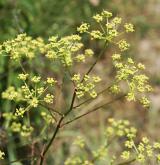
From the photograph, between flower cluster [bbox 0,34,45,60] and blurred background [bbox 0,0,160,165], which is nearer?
flower cluster [bbox 0,34,45,60]

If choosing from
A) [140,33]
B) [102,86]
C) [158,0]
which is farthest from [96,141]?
[158,0]

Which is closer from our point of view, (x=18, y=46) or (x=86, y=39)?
(x=18, y=46)

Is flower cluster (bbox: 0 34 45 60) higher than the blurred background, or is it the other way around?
the blurred background

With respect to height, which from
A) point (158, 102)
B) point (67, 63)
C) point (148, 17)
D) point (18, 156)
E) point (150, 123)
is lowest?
point (67, 63)

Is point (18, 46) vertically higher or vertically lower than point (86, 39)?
lower

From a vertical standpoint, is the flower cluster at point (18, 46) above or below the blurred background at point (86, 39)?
below

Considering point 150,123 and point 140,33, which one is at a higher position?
point 140,33

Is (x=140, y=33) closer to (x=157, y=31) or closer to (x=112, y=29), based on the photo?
(x=157, y=31)

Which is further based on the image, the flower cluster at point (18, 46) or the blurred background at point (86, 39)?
the blurred background at point (86, 39)
